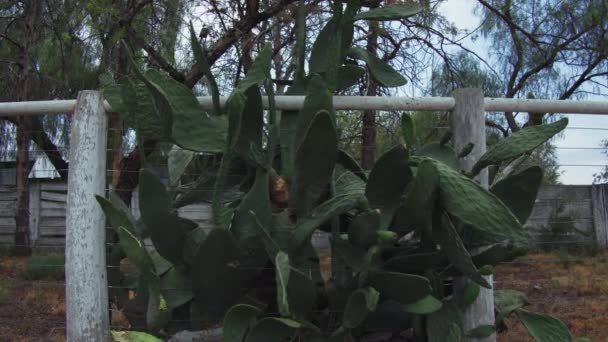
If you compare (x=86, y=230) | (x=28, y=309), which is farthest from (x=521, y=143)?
(x=28, y=309)

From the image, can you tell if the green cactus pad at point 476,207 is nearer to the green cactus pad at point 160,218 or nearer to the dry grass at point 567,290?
the green cactus pad at point 160,218

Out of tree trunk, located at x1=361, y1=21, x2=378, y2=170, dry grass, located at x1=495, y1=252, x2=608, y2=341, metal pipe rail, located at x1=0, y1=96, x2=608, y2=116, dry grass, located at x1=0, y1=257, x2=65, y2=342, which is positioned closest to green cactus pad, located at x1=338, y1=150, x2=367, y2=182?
metal pipe rail, located at x1=0, y1=96, x2=608, y2=116

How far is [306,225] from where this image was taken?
7.55ft

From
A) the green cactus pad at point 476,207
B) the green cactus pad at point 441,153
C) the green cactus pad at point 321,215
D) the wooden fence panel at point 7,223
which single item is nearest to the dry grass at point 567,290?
the green cactus pad at point 441,153

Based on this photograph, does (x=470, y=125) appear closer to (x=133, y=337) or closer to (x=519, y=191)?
(x=519, y=191)

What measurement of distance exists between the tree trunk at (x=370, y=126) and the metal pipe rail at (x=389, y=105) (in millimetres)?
593

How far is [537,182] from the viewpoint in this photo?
2480mm

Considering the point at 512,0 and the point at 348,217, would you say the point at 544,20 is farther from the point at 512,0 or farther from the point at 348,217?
the point at 348,217

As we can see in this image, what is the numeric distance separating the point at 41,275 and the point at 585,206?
24.7ft

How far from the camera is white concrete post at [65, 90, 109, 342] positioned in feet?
8.48

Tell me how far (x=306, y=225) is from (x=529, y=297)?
4012 millimetres

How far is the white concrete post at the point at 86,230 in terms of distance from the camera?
2584 mm

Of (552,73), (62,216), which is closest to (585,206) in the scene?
(552,73)

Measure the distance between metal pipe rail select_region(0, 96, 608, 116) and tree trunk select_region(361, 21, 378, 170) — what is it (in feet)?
1.95
